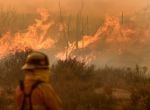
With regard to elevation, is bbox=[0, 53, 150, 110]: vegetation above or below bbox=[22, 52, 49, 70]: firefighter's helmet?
below

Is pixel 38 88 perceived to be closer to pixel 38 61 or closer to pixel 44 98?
pixel 44 98

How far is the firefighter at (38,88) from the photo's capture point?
22.2 feet

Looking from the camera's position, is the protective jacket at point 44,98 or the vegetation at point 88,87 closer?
the protective jacket at point 44,98

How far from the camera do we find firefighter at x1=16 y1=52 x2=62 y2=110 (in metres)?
6.78

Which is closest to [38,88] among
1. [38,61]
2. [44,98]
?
[44,98]

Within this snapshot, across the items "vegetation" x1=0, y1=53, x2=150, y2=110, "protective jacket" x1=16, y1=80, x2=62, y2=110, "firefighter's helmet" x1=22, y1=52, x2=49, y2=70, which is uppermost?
"firefighter's helmet" x1=22, y1=52, x2=49, y2=70

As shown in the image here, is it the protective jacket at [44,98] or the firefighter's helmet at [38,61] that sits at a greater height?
the firefighter's helmet at [38,61]

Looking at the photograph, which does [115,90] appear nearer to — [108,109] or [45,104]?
[108,109]

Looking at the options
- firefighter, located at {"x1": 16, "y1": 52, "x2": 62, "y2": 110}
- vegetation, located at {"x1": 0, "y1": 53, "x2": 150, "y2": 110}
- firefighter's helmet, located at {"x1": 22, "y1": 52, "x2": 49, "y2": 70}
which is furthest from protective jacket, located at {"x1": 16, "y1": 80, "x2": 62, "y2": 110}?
vegetation, located at {"x1": 0, "y1": 53, "x2": 150, "y2": 110}

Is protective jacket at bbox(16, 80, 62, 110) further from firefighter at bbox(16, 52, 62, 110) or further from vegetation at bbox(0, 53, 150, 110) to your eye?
vegetation at bbox(0, 53, 150, 110)

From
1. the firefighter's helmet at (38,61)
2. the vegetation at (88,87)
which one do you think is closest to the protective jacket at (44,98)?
the firefighter's helmet at (38,61)

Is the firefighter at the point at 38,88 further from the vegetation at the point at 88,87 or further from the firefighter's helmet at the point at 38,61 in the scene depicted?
the vegetation at the point at 88,87

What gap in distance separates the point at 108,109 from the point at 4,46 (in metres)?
25.5

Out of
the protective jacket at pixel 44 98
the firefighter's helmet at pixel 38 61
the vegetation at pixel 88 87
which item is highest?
the firefighter's helmet at pixel 38 61
